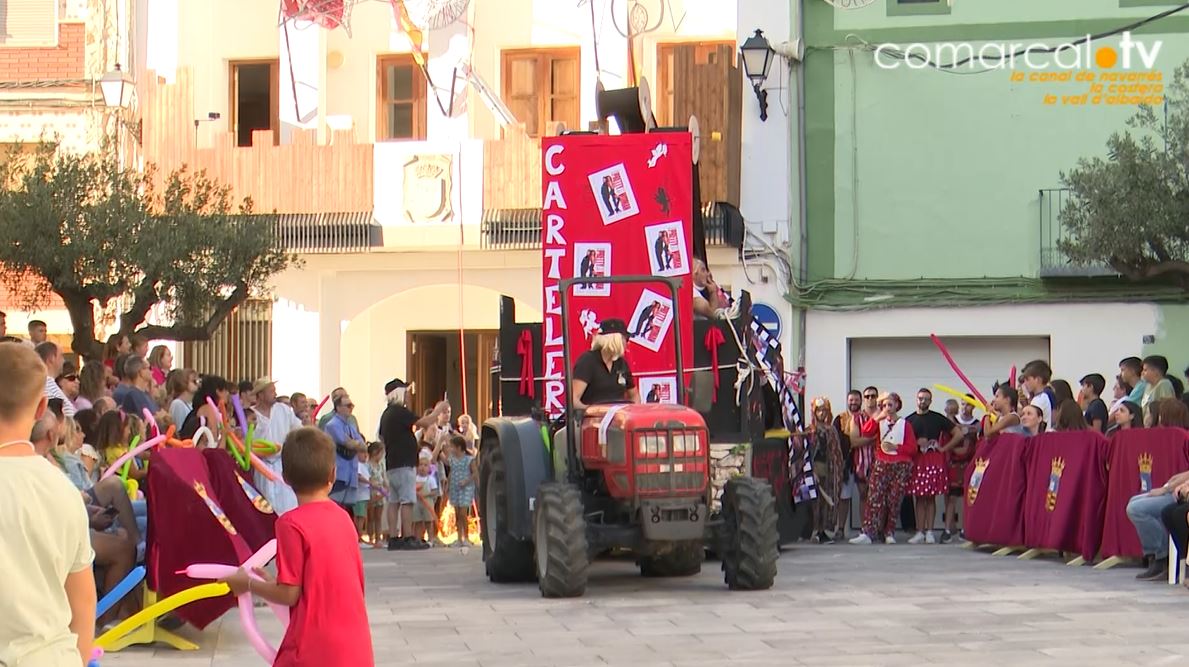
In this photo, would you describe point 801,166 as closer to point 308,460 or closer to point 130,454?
point 130,454

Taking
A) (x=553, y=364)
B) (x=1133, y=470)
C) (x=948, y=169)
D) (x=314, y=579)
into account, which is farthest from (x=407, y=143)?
(x=314, y=579)

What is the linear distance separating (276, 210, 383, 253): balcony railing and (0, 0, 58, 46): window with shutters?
4632mm

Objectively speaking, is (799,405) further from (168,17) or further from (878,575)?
(168,17)

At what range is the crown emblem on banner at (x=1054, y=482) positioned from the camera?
17094 mm

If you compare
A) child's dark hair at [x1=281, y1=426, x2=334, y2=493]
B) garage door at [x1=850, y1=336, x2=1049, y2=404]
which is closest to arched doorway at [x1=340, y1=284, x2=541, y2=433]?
garage door at [x1=850, y1=336, x2=1049, y2=404]

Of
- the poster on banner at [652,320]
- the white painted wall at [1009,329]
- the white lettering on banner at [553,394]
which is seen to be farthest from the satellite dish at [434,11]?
the white lettering on banner at [553,394]

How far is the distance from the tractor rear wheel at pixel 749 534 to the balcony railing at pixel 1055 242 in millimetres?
11962

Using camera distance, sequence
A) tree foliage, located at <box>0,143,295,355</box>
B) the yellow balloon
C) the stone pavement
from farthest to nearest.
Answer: tree foliage, located at <box>0,143,295,355</box> → the stone pavement → the yellow balloon

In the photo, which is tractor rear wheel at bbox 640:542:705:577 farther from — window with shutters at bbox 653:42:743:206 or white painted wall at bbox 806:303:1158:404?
window with shutters at bbox 653:42:743:206

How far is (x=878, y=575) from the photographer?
15.6m

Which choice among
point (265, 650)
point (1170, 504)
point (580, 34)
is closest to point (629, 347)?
point (1170, 504)

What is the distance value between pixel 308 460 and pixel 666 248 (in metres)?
11.1

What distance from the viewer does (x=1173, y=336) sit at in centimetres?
2450

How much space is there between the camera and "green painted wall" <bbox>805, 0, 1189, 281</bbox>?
25.3 m
